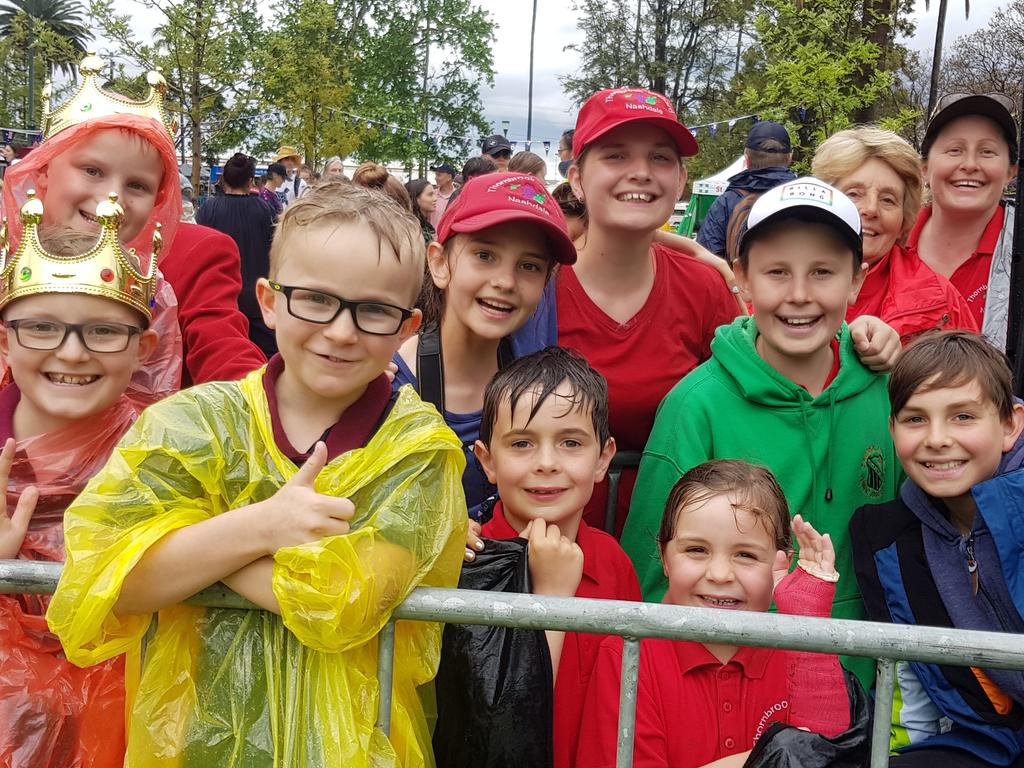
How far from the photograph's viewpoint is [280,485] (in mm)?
1910

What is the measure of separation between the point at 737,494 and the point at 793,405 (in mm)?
486

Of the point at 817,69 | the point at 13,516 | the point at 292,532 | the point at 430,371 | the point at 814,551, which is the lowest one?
the point at 814,551

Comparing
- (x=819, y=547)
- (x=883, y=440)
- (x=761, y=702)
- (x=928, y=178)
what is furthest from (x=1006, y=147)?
(x=761, y=702)

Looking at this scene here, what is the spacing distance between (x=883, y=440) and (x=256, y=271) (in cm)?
579

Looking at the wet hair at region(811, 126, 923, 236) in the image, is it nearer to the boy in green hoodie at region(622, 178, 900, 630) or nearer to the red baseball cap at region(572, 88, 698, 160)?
the red baseball cap at region(572, 88, 698, 160)

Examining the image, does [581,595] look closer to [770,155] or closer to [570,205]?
[570,205]

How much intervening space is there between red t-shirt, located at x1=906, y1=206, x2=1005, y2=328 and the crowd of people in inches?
14.6

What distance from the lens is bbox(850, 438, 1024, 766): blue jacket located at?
226cm

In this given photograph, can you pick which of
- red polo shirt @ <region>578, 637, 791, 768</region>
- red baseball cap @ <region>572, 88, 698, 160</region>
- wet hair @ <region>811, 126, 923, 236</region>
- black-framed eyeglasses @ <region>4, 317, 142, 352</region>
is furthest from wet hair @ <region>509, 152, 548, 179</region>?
red polo shirt @ <region>578, 637, 791, 768</region>

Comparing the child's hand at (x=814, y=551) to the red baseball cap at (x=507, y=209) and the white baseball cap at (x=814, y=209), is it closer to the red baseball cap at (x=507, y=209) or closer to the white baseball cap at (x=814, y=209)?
the white baseball cap at (x=814, y=209)

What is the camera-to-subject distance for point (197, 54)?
50.9 ft

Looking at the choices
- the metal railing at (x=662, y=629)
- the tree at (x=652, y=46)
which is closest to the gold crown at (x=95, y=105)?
the metal railing at (x=662, y=629)

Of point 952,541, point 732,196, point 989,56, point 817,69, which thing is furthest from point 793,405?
point 989,56

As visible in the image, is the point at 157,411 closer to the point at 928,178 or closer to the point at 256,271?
the point at 928,178
